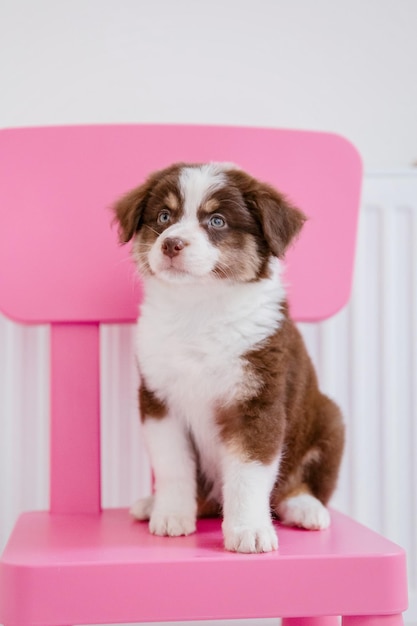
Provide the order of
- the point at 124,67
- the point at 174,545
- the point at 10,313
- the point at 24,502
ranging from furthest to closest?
the point at 124,67, the point at 24,502, the point at 10,313, the point at 174,545

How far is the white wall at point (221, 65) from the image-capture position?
1.71 metres

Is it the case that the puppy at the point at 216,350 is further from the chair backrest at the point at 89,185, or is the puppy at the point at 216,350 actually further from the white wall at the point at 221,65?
the white wall at the point at 221,65

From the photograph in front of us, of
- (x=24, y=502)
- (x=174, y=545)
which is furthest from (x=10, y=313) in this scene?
(x=174, y=545)

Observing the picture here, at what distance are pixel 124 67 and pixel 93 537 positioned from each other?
38.7 inches

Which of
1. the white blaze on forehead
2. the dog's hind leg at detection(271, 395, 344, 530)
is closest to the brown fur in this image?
the dog's hind leg at detection(271, 395, 344, 530)

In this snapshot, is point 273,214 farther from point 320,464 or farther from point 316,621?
point 316,621

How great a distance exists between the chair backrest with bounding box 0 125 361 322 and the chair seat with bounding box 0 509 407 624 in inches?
19.5

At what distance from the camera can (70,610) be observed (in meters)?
0.98

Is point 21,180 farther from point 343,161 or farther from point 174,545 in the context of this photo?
point 174,545

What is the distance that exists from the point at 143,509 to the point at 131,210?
459mm

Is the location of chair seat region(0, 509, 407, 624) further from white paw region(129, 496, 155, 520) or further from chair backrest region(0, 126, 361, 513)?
chair backrest region(0, 126, 361, 513)

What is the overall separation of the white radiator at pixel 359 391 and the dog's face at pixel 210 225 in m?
0.39

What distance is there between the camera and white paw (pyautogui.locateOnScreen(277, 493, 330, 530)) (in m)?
1.22

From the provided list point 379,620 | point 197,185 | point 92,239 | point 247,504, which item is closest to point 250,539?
point 247,504
